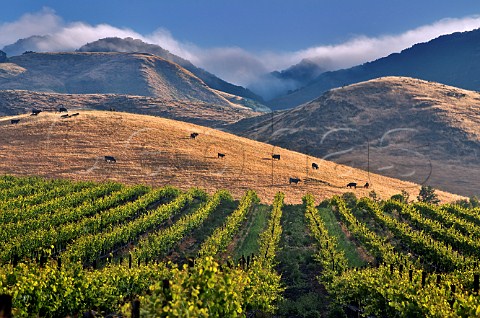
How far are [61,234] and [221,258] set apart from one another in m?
13.7

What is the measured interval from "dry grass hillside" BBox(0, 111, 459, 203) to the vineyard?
8.90 meters

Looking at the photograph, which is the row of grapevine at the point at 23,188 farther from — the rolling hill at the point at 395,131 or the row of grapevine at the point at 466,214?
the rolling hill at the point at 395,131

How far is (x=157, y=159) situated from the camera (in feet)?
235

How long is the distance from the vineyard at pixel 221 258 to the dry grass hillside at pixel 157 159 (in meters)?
8.90

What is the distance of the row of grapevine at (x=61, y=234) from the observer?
28562 mm

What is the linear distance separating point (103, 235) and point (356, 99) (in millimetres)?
142691

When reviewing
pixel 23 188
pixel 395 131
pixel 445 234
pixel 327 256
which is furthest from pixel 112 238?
pixel 395 131

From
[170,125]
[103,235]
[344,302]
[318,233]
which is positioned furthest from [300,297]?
[170,125]

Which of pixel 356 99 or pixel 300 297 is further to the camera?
pixel 356 99

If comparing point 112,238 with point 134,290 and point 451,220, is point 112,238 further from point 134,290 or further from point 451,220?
point 451,220

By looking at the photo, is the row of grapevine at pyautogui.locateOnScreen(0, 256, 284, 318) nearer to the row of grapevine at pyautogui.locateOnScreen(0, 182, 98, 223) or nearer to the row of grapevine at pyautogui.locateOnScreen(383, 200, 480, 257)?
the row of grapevine at pyautogui.locateOnScreen(383, 200, 480, 257)

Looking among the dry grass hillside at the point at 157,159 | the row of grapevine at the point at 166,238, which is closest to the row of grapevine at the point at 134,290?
the row of grapevine at the point at 166,238

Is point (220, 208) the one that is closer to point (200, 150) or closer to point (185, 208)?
point (185, 208)

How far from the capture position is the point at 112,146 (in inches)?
3036
